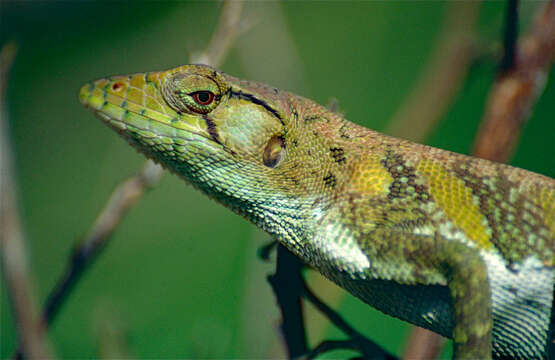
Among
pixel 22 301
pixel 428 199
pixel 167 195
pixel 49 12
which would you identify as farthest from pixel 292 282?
pixel 49 12

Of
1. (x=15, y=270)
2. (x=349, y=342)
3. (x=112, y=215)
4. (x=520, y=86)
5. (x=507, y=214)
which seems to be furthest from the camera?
(x=520, y=86)

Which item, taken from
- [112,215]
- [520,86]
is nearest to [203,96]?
[112,215]

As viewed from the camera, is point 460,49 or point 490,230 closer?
point 490,230

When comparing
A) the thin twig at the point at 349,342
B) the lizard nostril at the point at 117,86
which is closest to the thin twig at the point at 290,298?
the thin twig at the point at 349,342

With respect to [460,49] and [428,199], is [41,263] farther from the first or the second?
[428,199]

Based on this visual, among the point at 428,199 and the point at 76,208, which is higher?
the point at 428,199

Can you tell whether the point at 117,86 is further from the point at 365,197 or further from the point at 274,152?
the point at 365,197
